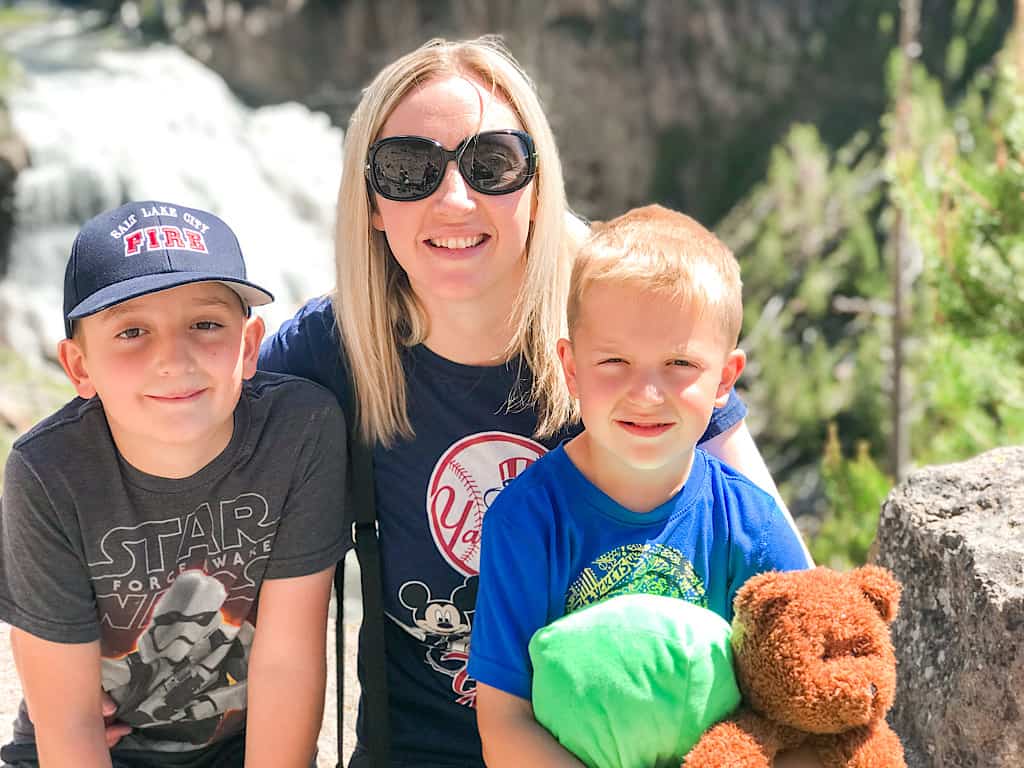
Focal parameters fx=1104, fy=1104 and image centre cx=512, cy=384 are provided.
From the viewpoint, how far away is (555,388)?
2193 mm

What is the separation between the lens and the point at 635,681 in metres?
1.58

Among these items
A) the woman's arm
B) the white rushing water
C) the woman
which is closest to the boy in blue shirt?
the woman's arm

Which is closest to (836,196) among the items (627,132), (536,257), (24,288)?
(627,132)

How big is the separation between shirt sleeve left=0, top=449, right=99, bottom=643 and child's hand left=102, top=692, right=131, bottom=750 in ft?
0.60

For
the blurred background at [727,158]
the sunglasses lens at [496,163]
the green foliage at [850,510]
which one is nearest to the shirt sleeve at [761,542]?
the sunglasses lens at [496,163]

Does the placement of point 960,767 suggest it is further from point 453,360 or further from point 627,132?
point 627,132

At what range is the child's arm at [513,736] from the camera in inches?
64.7

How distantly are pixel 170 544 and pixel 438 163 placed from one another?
88cm

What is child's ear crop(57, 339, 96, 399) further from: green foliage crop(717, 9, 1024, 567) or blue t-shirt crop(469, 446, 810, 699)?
green foliage crop(717, 9, 1024, 567)

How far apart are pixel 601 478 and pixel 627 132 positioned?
13348mm

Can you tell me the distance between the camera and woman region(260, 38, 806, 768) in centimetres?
216

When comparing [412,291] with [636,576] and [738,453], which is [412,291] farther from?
[636,576]

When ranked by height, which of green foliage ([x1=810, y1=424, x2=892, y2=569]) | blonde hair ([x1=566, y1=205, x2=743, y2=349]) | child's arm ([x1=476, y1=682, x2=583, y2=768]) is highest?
blonde hair ([x1=566, y1=205, x2=743, y2=349])

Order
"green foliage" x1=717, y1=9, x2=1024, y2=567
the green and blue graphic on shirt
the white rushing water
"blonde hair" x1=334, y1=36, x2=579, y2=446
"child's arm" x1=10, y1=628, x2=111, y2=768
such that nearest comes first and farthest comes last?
the green and blue graphic on shirt
"child's arm" x1=10, y1=628, x2=111, y2=768
"blonde hair" x1=334, y1=36, x2=579, y2=446
"green foliage" x1=717, y1=9, x2=1024, y2=567
the white rushing water
